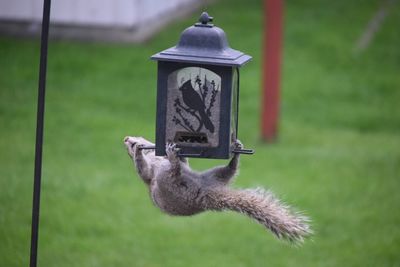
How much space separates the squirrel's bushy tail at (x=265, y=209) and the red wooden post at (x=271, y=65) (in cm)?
665

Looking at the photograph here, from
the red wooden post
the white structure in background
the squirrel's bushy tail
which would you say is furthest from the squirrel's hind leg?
the white structure in background

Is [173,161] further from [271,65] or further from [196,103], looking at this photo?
[271,65]

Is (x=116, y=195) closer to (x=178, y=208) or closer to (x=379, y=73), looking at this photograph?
(x=178, y=208)

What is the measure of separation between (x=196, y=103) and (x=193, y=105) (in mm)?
14

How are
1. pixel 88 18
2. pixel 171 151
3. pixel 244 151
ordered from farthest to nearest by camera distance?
pixel 88 18 → pixel 244 151 → pixel 171 151

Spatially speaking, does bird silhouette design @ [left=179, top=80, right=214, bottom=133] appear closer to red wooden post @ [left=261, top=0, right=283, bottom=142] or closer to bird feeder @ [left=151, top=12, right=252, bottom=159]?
bird feeder @ [left=151, top=12, right=252, bottom=159]

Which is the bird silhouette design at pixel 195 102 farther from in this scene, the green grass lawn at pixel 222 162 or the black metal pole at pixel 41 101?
the green grass lawn at pixel 222 162

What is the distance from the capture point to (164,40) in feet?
41.1

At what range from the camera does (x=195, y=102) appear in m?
2.81

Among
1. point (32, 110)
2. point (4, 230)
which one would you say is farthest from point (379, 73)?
point (4, 230)

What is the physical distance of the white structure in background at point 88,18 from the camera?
1162cm

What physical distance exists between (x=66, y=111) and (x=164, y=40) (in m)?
2.99

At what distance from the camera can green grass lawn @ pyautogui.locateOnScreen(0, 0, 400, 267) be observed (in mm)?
6473

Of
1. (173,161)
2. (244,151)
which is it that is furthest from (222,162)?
(173,161)
